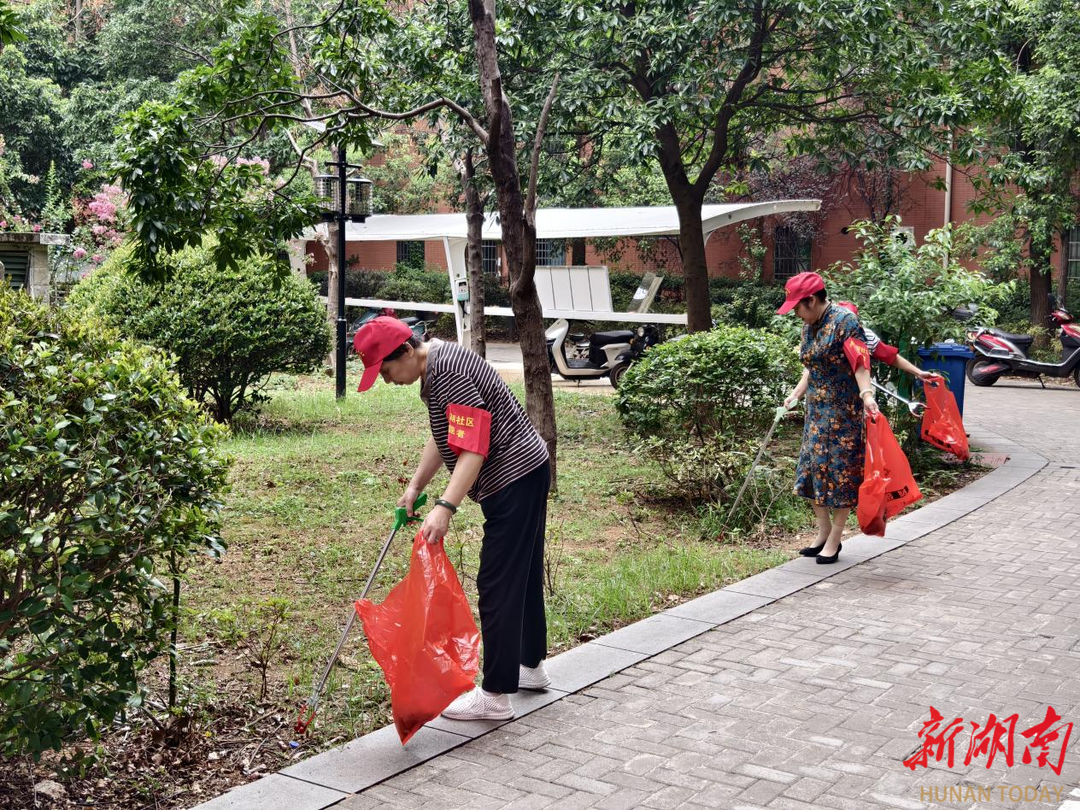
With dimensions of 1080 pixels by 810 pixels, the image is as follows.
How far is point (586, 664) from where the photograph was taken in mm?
4996

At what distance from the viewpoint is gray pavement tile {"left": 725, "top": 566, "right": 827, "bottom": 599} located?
20.3 feet

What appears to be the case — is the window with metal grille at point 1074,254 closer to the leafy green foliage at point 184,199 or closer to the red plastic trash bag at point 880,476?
the red plastic trash bag at point 880,476

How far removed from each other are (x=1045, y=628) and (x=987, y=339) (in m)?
13.9

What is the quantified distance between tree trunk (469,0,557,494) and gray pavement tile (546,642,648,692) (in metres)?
3.19

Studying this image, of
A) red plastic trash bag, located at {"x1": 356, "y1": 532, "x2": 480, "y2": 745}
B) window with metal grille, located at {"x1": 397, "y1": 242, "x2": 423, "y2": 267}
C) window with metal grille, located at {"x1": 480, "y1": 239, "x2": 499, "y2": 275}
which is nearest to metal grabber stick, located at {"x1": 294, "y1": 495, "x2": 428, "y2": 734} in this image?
red plastic trash bag, located at {"x1": 356, "y1": 532, "x2": 480, "y2": 745}

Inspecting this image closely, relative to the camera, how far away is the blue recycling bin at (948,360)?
1012 centimetres

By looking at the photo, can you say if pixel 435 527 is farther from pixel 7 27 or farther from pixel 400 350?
pixel 7 27

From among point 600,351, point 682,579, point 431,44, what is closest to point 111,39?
point 600,351

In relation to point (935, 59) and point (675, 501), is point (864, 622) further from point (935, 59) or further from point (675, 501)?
point (935, 59)

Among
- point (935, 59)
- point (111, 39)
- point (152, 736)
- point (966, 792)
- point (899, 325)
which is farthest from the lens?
point (111, 39)

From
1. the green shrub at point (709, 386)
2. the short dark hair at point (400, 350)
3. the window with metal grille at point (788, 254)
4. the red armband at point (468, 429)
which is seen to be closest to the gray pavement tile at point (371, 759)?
the red armband at point (468, 429)

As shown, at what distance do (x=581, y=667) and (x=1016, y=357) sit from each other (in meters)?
15.3

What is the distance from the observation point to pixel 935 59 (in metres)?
11.7

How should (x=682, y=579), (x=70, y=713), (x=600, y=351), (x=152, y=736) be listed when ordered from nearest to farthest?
1. (x=70, y=713)
2. (x=152, y=736)
3. (x=682, y=579)
4. (x=600, y=351)
